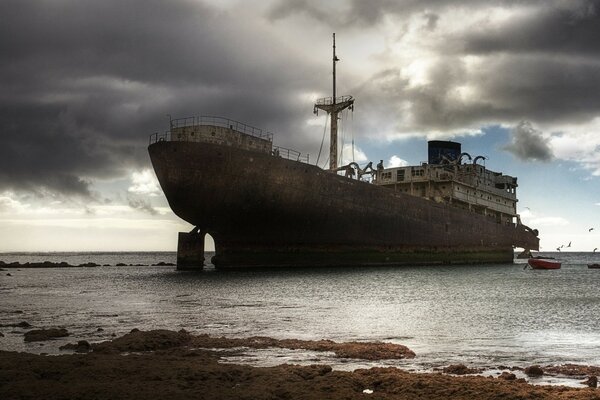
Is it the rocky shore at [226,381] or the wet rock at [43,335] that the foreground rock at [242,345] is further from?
the wet rock at [43,335]

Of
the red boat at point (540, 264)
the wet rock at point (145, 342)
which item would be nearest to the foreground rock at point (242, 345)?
the wet rock at point (145, 342)

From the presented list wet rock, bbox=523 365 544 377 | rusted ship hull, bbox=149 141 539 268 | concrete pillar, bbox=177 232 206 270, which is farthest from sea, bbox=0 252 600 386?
concrete pillar, bbox=177 232 206 270

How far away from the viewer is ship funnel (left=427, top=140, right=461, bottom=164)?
2224 inches

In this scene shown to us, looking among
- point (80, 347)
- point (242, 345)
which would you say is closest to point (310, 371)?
point (242, 345)

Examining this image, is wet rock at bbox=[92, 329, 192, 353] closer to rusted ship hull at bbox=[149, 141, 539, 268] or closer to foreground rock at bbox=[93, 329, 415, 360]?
foreground rock at bbox=[93, 329, 415, 360]

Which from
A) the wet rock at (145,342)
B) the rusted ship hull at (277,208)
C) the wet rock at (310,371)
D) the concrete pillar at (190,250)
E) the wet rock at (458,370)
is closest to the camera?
the wet rock at (310,371)

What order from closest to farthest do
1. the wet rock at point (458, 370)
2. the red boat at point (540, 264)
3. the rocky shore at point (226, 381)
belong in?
1. the rocky shore at point (226, 381)
2. the wet rock at point (458, 370)
3. the red boat at point (540, 264)

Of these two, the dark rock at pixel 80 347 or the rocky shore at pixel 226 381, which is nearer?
the rocky shore at pixel 226 381

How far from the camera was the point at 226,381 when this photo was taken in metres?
6.43

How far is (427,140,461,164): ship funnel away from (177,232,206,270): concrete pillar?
30.1 meters

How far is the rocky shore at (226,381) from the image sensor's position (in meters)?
5.73

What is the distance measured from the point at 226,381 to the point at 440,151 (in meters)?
53.3

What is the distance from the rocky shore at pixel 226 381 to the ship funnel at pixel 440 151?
164ft

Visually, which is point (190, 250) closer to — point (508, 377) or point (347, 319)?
point (347, 319)
